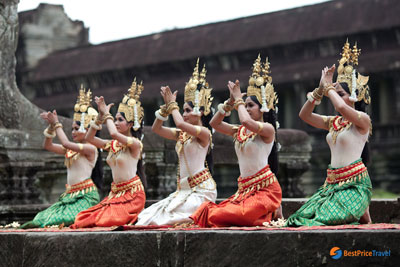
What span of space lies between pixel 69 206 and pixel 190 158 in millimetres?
1773

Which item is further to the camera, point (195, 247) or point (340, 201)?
point (340, 201)

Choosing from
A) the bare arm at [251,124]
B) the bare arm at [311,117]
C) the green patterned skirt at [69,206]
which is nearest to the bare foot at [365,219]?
the bare arm at [311,117]

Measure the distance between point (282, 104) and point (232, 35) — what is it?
2.83 metres

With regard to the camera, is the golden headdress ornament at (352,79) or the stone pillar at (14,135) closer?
the golden headdress ornament at (352,79)

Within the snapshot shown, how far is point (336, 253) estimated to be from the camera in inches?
208

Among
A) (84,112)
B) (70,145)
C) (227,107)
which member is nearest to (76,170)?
(70,145)

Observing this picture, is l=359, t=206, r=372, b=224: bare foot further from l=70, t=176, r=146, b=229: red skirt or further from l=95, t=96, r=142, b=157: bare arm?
l=95, t=96, r=142, b=157: bare arm

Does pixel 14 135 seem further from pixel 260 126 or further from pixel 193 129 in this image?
pixel 260 126

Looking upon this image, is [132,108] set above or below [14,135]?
above

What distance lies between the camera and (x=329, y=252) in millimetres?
5297

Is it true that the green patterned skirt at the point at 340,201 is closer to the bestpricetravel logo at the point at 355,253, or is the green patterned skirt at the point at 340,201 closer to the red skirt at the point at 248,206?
the red skirt at the point at 248,206

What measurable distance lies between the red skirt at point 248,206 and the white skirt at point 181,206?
0.43 meters

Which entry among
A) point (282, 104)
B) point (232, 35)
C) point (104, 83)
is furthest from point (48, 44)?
point (282, 104)

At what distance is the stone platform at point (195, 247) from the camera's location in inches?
207
